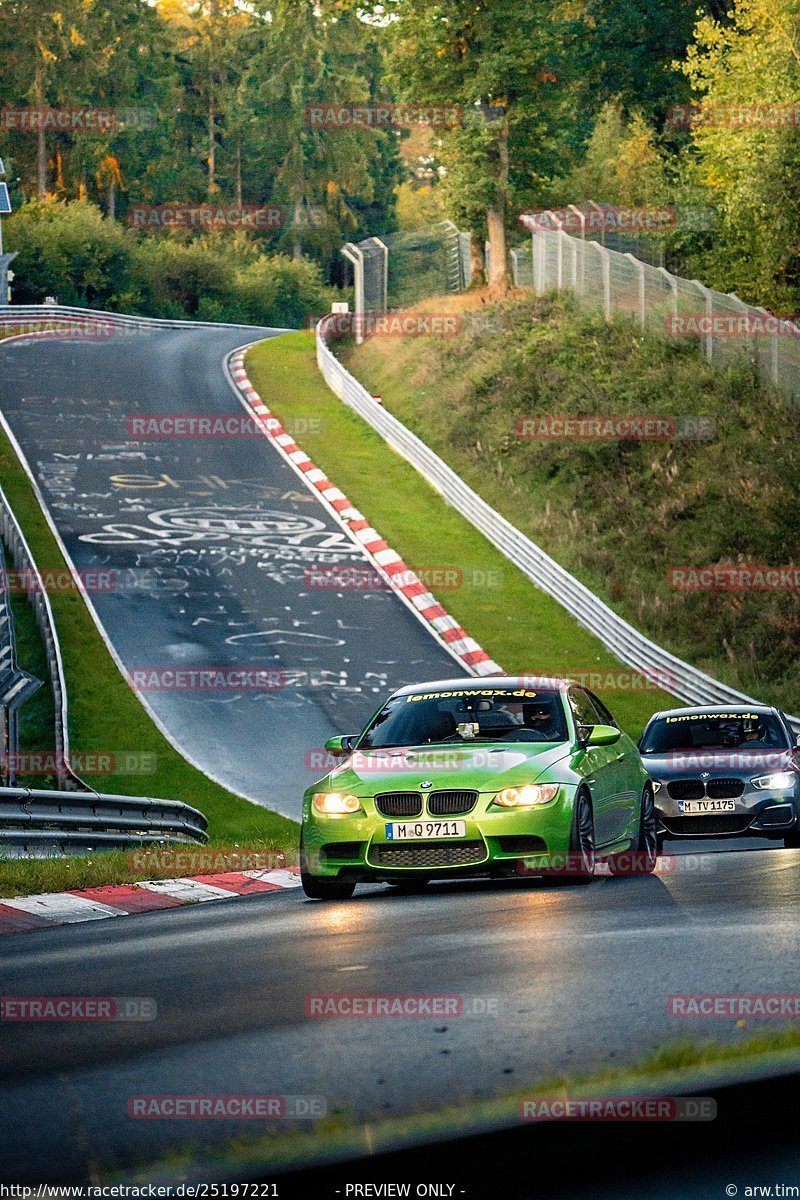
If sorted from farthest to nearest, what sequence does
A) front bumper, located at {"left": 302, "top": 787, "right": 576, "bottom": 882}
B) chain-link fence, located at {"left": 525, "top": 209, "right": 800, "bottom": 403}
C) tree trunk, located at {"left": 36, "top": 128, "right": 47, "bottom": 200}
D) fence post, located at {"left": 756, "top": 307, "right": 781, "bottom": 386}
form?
tree trunk, located at {"left": 36, "top": 128, "right": 47, "bottom": 200}, chain-link fence, located at {"left": 525, "top": 209, "right": 800, "bottom": 403}, fence post, located at {"left": 756, "top": 307, "right": 781, "bottom": 386}, front bumper, located at {"left": 302, "top": 787, "right": 576, "bottom": 882}

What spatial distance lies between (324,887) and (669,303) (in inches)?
1255

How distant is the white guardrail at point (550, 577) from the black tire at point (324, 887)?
492 inches

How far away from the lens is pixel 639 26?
65.4 m

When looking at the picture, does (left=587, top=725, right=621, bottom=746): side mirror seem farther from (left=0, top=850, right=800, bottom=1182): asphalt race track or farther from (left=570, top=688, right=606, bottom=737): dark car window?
(left=0, top=850, right=800, bottom=1182): asphalt race track

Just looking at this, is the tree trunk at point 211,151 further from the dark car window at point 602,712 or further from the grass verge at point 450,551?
the dark car window at point 602,712

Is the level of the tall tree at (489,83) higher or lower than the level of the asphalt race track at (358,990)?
higher

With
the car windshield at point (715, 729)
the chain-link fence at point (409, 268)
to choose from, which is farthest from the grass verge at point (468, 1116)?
the chain-link fence at point (409, 268)

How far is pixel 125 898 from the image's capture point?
12461mm

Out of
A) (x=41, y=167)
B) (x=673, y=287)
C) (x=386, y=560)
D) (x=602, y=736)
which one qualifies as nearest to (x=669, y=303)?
(x=673, y=287)

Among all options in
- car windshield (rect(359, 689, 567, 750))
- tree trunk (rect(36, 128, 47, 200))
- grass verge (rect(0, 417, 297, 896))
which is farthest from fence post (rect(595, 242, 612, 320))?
tree trunk (rect(36, 128, 47, 200))

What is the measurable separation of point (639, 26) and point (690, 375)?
1182 inches

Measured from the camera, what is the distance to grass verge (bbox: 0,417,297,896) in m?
13.2

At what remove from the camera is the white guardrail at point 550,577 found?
28234 millimetres

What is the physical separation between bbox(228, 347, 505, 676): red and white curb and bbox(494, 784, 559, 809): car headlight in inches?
628
